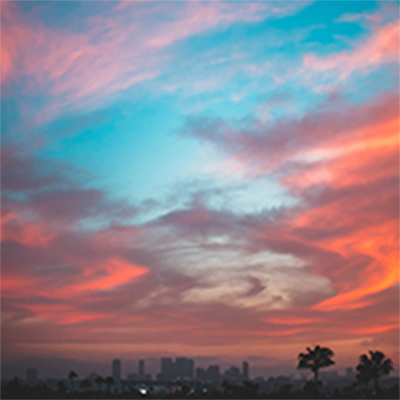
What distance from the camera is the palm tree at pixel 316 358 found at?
392 feet

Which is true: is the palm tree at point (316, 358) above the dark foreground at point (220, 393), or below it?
above

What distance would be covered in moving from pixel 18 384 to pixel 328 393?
274 feet

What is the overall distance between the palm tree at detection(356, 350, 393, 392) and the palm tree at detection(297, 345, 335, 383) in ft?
31.0

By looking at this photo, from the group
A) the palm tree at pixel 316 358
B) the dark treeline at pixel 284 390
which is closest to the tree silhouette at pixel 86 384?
Answer: the dark treeline at pixel 284 390

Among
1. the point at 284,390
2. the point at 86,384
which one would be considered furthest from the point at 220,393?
the point at 86,384

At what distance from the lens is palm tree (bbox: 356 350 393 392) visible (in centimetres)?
12212

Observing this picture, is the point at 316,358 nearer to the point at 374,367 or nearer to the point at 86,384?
the point at 374,367

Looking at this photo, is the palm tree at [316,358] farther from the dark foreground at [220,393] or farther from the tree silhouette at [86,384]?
the tree silhouette at [86,384]

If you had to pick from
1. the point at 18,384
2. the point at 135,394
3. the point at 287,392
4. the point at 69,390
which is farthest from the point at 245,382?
the point at 18,384

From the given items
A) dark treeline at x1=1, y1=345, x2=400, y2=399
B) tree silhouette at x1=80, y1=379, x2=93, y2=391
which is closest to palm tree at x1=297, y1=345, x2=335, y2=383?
dark treeline at x1=1, y1=345, x2=400, y2=399

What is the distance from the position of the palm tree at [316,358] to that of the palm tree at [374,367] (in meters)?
9.44

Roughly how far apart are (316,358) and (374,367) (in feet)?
50.2

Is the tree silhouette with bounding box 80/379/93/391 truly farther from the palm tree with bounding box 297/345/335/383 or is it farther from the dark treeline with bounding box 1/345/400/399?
the palm tree with bounding box 297/345/335/383

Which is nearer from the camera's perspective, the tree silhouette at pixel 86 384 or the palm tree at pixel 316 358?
the palm tree at pixel 316 358
